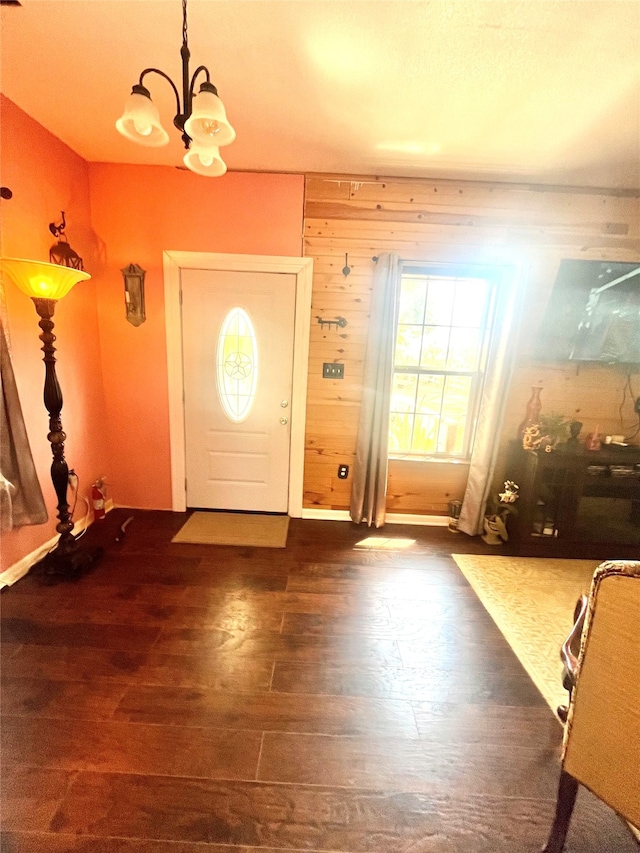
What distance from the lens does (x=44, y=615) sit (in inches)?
75.1

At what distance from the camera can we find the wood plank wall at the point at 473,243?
8.77ft

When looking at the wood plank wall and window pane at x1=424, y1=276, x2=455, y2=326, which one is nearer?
the wood plank wall

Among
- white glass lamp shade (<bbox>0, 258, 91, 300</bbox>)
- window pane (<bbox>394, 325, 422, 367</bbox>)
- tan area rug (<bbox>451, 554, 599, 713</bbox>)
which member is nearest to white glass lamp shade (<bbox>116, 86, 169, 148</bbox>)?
white glass lamp shade (<bbox>0, 258, 91, 300</bbox>)

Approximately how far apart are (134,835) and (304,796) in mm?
514

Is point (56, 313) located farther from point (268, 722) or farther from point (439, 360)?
point (439, 360)

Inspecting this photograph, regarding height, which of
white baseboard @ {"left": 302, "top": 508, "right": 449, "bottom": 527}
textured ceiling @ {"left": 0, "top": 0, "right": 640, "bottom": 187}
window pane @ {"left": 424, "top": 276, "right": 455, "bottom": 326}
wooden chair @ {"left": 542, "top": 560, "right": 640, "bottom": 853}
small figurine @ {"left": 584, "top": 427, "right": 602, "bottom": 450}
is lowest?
white baseboard @ {"left": 302, "top": 508, "right": 449, "bottom": 527}

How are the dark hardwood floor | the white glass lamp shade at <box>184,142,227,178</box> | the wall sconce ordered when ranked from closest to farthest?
the dark hardwood floor → the white glass lamp shade at <box>184,142,227,178</box> → the wall sconce

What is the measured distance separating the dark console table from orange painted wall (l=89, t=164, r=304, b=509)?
8.11 feet

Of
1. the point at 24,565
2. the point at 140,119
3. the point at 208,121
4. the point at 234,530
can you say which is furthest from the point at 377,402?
the point at 24,565

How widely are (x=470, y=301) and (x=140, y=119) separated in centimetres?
247

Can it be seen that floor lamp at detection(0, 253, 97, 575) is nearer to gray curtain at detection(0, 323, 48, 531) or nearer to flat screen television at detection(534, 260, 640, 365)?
gray curtain at detection(0, 323, 48, 531)

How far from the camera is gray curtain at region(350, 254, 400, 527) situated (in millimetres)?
2672

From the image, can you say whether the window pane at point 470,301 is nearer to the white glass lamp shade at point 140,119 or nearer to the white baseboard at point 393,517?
the white baseboard at point 393,517

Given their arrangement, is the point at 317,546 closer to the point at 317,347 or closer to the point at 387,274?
the point at 317,347
